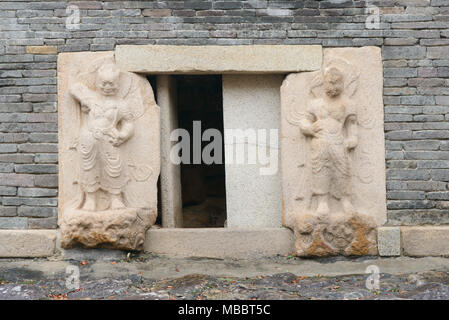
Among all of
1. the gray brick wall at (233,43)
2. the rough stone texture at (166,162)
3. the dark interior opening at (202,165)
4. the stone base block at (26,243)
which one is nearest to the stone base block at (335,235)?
the gray brick wall at (233,43)

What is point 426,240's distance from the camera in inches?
206

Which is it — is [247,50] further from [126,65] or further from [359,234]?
[359,234]

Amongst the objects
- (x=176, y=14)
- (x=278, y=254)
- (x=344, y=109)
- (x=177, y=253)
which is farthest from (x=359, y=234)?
(x=176, y=14)

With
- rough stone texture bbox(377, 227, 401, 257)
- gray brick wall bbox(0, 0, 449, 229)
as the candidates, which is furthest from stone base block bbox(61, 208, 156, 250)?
rough stone texture bbox(377, 227, 401, 257)

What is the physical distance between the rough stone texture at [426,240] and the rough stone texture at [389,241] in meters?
0.07

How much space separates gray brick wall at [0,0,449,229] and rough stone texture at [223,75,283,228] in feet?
1.68

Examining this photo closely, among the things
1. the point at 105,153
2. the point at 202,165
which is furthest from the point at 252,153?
the point at 202,165

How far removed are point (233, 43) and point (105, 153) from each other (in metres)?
1.72

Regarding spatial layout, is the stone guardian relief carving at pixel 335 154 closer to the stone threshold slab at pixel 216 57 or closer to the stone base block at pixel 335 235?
the stone base block at pixel 335 235

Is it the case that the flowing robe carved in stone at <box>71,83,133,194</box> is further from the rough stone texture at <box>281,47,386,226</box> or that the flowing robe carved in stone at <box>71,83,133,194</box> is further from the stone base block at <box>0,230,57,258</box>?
the rough stone texture at <box>281,47,386,226</box>

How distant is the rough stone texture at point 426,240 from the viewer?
17.2 ft

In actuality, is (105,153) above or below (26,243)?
above

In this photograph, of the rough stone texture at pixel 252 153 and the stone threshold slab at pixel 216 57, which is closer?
the stone threshold slab at pixel 216 57

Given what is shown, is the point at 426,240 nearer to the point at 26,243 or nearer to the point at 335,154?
the point at 335,154
